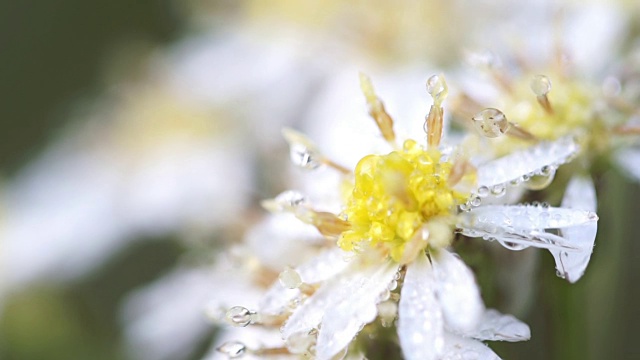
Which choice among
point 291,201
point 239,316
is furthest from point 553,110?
point 239,316

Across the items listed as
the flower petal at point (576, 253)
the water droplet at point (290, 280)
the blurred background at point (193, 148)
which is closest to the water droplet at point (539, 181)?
the flower petal at point (576, 253)

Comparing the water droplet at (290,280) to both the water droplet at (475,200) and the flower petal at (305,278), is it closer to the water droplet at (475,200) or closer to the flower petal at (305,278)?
the flower petal at (305,278)

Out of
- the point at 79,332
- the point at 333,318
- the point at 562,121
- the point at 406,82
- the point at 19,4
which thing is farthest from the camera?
the point at 19,4

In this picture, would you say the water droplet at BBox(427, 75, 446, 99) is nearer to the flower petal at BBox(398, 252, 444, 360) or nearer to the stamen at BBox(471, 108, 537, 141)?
the stamen at BBox(471, 108, 537, 141)

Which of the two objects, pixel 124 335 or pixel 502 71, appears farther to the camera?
pixel 124 335

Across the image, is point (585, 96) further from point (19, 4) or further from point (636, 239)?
point (19, 4)

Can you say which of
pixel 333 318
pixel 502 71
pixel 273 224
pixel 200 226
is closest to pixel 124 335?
pixel 200 226

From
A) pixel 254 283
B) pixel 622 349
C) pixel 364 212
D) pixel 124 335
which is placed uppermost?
pixel 364 212
